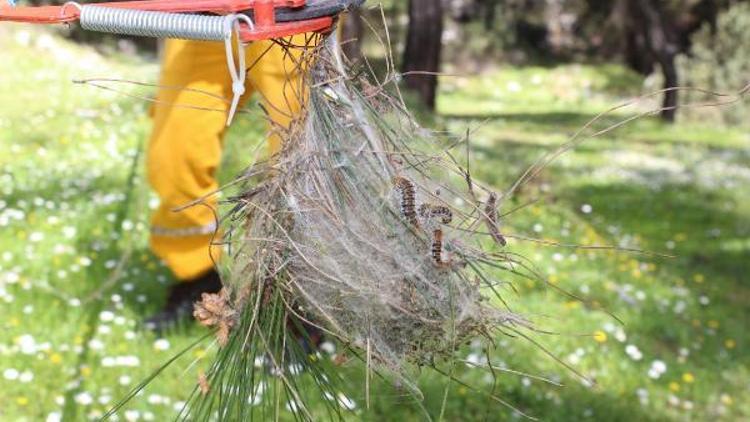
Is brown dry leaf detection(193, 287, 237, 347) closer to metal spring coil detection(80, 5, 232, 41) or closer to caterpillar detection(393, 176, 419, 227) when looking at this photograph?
caterpillar detection(393, 176, 419, 227)

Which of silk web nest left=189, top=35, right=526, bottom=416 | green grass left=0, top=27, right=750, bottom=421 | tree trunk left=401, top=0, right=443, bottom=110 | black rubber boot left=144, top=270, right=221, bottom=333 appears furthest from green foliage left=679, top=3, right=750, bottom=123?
silk web nest left=189, top=35, right=526, bottom=416

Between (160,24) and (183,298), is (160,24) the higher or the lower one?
the higher one

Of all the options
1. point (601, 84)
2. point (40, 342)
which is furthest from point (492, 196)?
point (601, 84)

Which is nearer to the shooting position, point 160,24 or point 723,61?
point 160,24

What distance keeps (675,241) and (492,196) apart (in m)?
5.74

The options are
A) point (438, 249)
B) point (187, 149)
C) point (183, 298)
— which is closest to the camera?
point (438, 249)

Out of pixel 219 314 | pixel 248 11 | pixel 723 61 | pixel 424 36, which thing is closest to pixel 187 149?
pixel 219 314

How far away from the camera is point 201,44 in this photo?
3.75m

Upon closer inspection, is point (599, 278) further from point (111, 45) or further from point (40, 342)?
point (111, 45)

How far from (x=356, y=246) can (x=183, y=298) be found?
2445 mm

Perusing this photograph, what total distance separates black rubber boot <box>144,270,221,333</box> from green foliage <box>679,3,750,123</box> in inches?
614

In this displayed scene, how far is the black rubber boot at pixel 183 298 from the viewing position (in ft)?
13.7

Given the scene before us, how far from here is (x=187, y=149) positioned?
387 cm

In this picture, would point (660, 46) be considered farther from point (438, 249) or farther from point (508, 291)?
point (438, 249)
